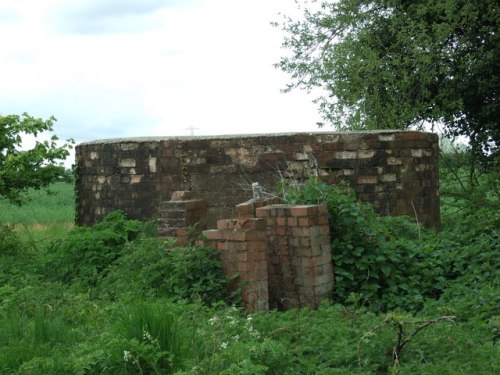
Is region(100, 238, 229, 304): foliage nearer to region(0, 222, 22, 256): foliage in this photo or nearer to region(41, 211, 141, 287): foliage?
region(41, 211, 141, 287): foliage

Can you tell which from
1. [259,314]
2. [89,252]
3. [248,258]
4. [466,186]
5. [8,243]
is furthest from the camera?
[466,186]

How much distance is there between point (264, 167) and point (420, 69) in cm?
676

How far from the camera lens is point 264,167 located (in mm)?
9070

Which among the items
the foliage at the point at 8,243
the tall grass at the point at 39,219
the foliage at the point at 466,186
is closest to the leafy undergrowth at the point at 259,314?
the foliage at the point at 8,243

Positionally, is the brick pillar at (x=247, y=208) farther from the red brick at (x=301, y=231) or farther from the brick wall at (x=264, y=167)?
the brick wall at (x=264, y=167)

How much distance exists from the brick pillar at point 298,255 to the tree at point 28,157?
4.67m

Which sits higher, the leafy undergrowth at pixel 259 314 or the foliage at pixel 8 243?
the foliage at pixel 8 243

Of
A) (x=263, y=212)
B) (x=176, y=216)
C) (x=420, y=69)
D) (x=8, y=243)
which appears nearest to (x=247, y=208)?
(x=263, y=212)

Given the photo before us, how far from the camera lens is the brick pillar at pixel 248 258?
6.13 m

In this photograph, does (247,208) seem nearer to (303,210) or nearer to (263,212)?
(263,212)

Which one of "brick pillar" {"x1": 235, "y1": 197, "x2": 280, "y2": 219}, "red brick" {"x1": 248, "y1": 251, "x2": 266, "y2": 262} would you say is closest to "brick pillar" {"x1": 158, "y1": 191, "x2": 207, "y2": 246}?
"brick pillar" {"x1": 235, "y1": 197, "x2": 280, "y2": 219}

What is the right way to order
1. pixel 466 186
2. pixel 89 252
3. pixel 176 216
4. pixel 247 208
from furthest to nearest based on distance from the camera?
pixel 466 186 → pixel 89 252 → pixel 176 216 → pixel 247 208

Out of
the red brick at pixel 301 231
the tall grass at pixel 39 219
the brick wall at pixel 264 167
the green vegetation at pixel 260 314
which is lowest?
the green vegetation at pixel 260 314

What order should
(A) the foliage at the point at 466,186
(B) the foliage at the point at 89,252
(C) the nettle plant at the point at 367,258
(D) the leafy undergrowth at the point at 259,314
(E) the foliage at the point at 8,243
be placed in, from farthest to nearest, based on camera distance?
(A) the foliage at the point at 466,186 → (E) the foliage at the point at 8,243 → (B) the foliage at the point at 89,252 → (C) the nettle plant at the point at 367,258 → (D) the leafy undergrowth at the point at 259,314
